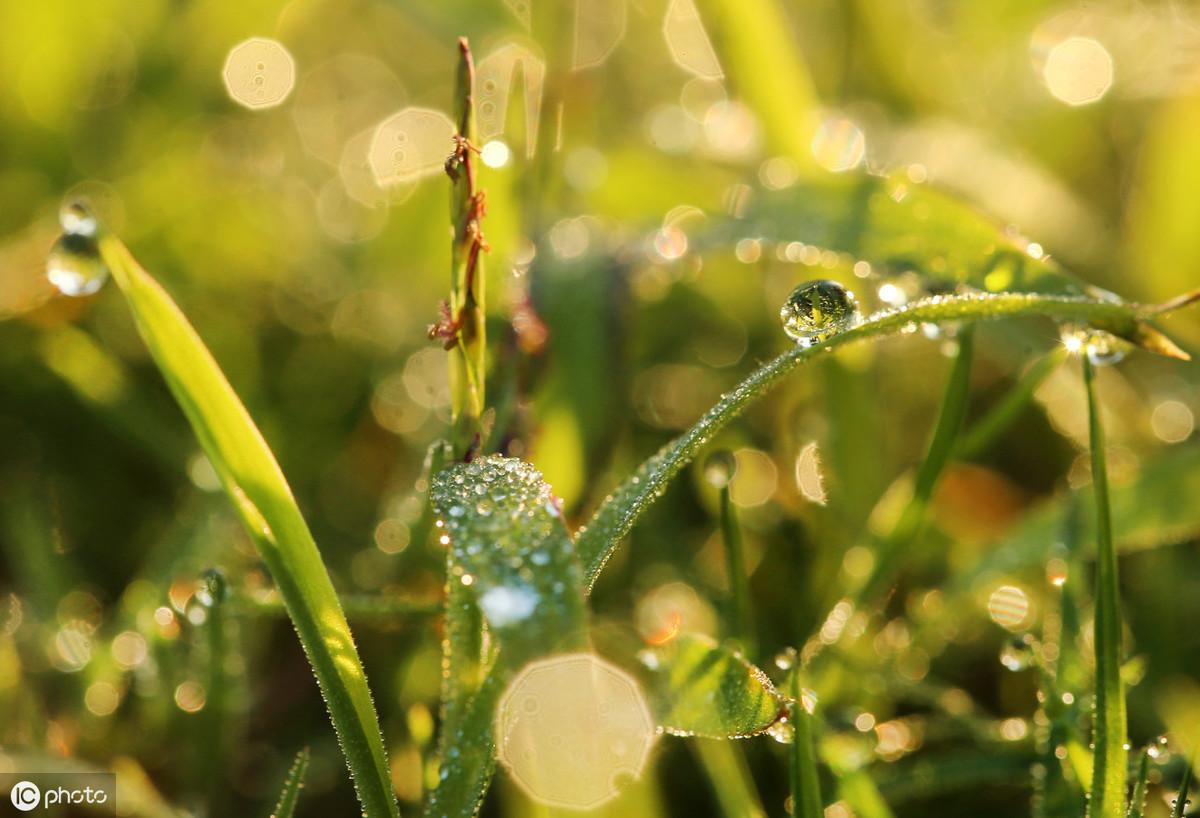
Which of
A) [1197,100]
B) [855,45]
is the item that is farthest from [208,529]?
[1197,100]

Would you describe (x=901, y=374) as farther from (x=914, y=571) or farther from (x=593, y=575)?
(x=593, y=575)

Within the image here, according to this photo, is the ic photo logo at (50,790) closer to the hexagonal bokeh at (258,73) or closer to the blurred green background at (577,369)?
the blurred green background at (577,369)

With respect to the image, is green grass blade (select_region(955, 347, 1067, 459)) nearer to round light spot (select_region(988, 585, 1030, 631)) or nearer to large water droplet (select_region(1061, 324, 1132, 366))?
large water droplet (select_region(1061, 324, 1132, 366))

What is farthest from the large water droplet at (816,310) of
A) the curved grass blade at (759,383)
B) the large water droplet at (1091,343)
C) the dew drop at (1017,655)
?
the dew drop at (1017,655)

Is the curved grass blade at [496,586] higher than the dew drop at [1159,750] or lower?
higher

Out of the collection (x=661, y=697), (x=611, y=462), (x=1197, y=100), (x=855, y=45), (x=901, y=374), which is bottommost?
(x=661, y=697)

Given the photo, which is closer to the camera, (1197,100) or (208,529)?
(208,529)

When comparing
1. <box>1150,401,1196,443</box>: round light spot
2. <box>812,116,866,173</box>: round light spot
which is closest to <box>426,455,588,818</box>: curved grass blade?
<box>812,116,866,173</box>: round light spot
